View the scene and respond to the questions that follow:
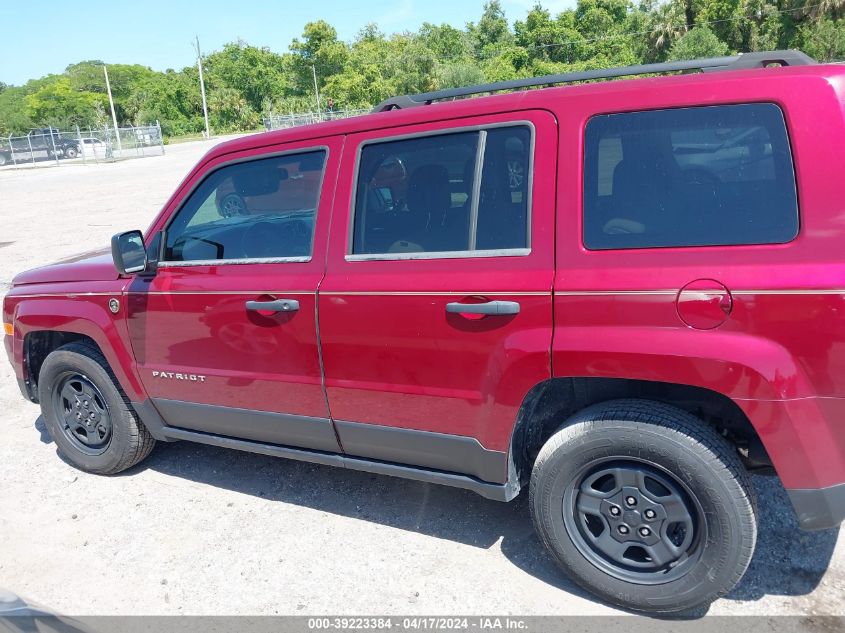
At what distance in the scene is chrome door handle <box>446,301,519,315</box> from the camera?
106 inches

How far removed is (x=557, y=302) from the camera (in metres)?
2.61

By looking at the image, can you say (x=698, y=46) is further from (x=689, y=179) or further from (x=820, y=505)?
(x=820, y=505)

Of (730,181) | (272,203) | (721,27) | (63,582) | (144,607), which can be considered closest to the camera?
(730,181)

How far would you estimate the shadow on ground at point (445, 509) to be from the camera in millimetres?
2980

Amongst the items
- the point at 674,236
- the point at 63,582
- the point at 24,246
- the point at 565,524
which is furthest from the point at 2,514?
the point at 24,246

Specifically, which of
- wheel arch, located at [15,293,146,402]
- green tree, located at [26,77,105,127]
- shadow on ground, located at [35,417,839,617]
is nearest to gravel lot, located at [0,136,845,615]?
shadow on ground, located at [35,417,839,617]

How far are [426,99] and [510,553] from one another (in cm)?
220

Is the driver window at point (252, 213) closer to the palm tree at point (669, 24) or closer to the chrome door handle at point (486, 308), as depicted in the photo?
the chrome door handle at point (486, 308)

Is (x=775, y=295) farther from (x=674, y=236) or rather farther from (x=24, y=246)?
(x=24, y=246)

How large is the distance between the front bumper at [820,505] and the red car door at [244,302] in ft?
6.48

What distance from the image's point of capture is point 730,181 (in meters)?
2.43

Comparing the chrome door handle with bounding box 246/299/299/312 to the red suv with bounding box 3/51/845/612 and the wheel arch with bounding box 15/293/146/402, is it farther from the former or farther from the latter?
the wheel arch with bounding box 15/293/146/402

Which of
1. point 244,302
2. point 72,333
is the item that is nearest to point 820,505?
point 244,302

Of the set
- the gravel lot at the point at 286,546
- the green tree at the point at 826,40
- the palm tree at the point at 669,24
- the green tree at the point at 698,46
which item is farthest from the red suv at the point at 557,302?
the palm tree at the point at 669,24
